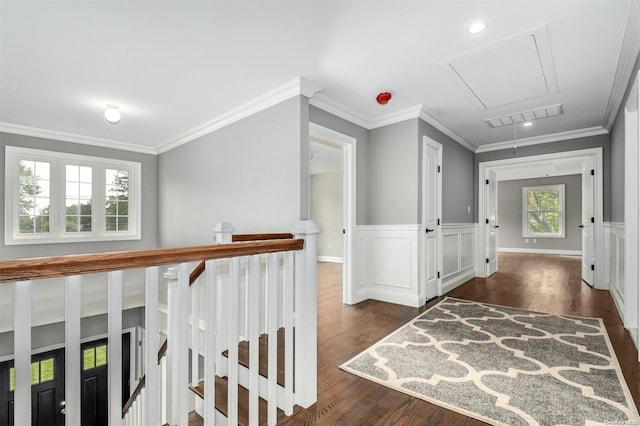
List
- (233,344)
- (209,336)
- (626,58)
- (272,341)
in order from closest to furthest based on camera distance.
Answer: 1. (209,336)
2. (233,344)
3. (272,341)
4. (626,58)

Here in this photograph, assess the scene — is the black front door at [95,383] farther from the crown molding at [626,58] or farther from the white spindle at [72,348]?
the crown molding at [626,58]

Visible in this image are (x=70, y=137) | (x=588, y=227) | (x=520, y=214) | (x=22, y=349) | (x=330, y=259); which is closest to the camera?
(x=22, y=349)

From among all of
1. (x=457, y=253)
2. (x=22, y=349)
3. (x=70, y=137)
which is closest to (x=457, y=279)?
(x=457, y=253)

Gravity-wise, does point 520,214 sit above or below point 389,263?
above

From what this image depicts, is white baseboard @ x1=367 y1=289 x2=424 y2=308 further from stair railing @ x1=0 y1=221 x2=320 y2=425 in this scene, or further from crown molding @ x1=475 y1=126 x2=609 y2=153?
crown molding @ x1=475 y1=126 x2=609 y2=153

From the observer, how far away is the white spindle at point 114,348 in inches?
39.0

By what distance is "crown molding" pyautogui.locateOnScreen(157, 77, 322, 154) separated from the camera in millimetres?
2791

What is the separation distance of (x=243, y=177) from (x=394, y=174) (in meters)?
1.85

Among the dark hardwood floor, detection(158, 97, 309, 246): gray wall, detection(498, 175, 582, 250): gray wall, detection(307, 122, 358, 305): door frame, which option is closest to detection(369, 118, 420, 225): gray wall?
detection(307, 122, 358, 305): door frame

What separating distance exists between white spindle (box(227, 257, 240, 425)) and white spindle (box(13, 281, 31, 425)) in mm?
690

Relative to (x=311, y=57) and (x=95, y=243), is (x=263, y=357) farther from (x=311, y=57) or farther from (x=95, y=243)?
(x=95, y=243)

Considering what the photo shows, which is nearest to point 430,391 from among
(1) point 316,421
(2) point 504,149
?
(1) point 316,421

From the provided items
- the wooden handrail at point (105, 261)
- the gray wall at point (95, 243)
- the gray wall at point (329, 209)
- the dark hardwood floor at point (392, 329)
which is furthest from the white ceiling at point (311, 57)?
the gray wall at point (329, 209)

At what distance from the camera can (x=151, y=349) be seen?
1.11 metres
